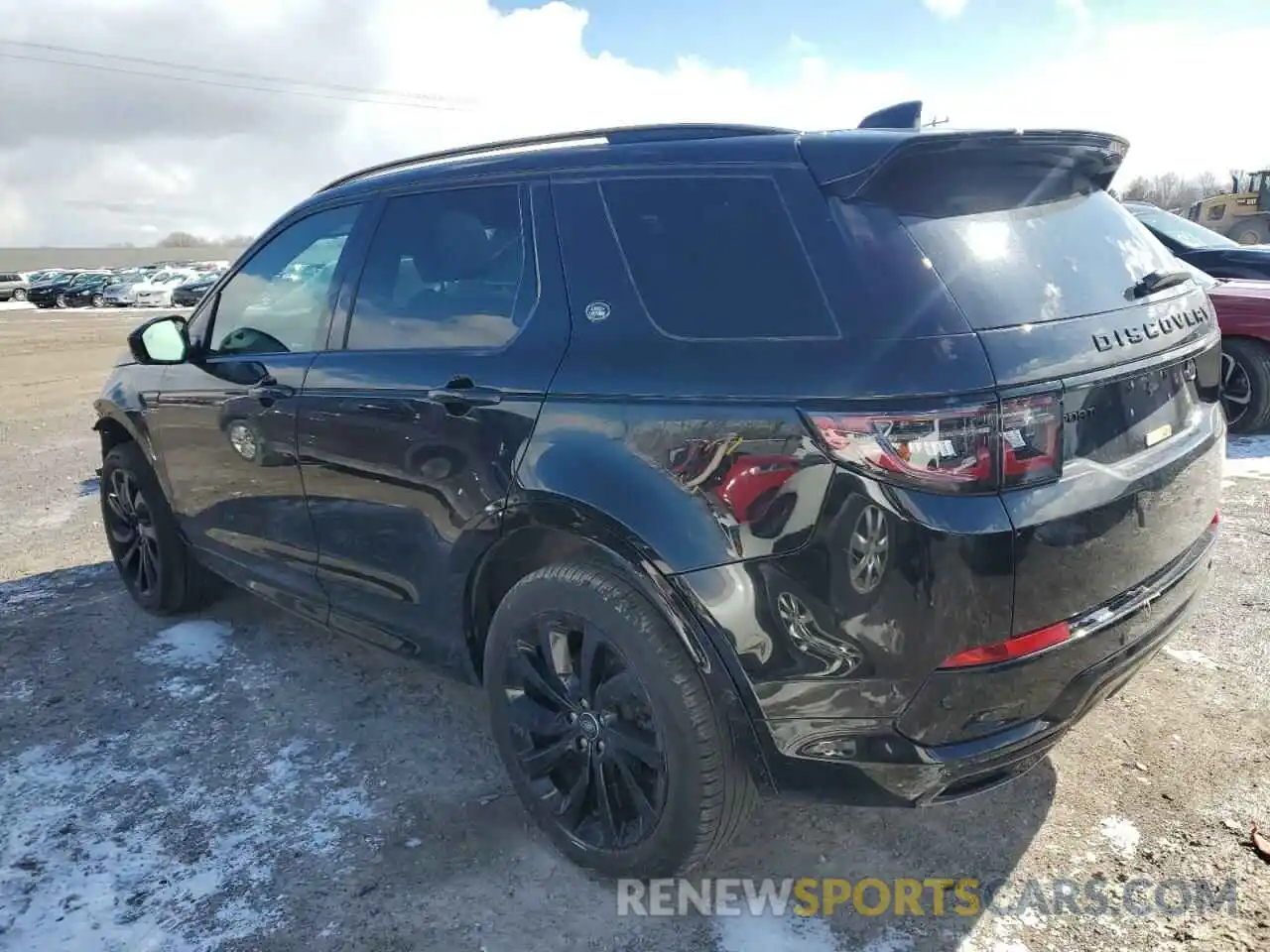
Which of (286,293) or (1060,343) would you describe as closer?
(1060,343)

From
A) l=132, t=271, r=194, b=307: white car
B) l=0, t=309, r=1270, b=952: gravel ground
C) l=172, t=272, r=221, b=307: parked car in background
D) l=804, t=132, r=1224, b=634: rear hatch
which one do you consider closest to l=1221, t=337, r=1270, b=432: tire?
l=0, t=309, r=1270, b=952: gravel ground

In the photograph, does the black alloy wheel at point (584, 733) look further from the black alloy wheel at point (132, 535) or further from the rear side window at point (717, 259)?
the black alloy wheel at point (132, 535)

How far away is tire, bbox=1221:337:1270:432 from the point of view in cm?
679

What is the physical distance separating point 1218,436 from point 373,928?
258cm

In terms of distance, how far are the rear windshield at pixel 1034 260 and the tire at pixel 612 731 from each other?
102cm

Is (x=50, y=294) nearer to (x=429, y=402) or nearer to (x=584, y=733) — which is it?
(x=429, y=402)

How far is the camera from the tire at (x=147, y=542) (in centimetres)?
421

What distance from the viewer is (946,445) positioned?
1837 mm

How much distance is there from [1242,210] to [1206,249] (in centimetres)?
2620

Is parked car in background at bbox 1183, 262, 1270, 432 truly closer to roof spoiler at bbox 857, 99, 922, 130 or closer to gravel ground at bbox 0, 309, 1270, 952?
gravel ground at bbox 0, 309, 1270, 952

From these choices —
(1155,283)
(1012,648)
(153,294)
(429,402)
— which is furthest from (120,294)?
(1012,648)

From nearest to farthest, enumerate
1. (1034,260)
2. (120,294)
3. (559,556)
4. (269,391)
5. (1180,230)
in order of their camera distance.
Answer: (1034,260), (559,556), (269,391), (1180,230), (120,294)

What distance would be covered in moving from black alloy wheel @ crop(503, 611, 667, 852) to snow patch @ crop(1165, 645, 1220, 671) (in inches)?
94.1

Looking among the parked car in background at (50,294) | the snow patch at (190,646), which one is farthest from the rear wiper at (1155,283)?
the parked car in background at (50,294)
